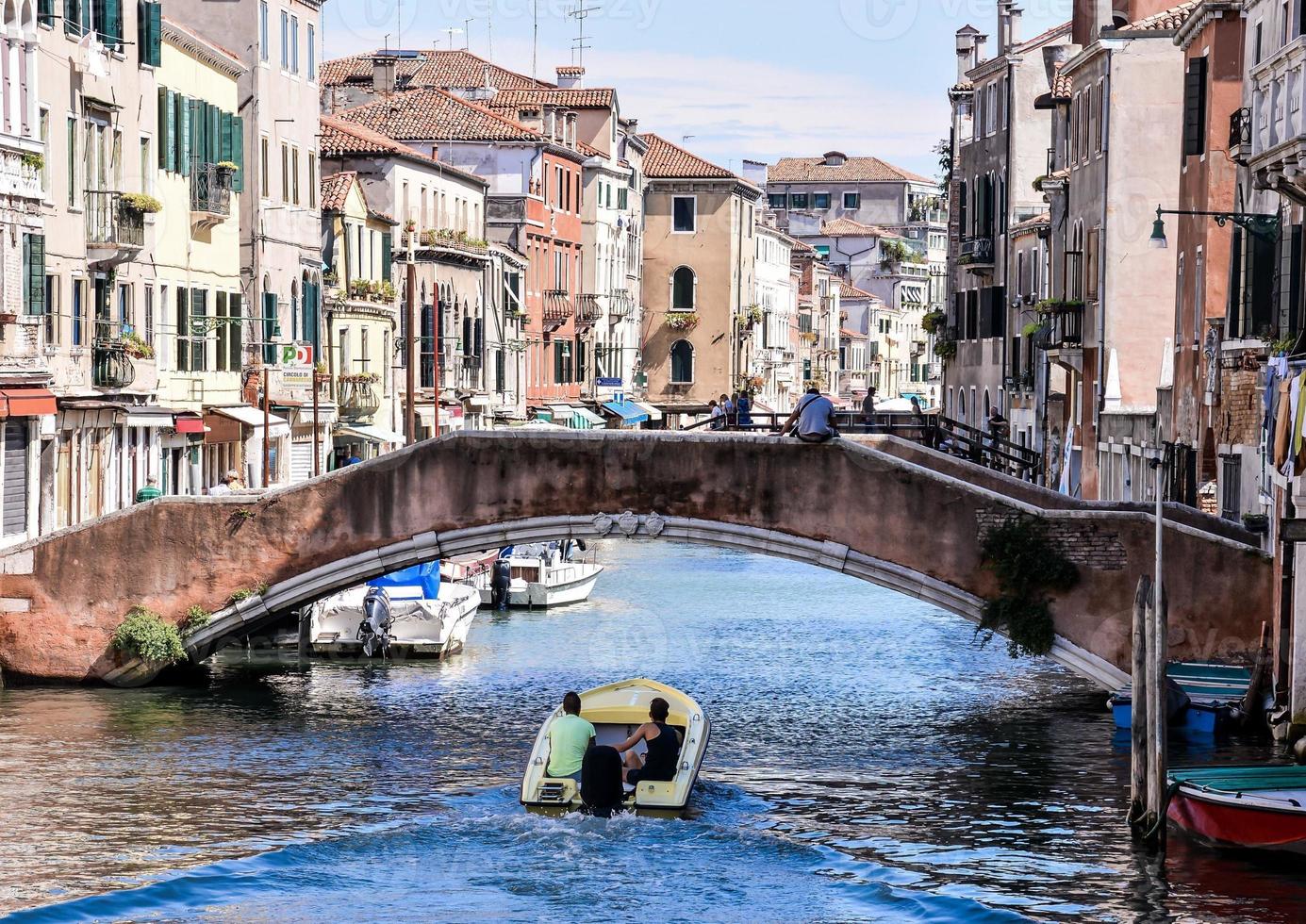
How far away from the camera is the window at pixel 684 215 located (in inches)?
3484

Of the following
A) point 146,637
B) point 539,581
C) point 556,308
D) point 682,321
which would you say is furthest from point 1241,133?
point 682,321

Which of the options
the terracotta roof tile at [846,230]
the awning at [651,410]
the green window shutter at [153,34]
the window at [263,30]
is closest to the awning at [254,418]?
the window at [263,30]

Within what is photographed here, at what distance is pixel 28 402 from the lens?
31.9 meters

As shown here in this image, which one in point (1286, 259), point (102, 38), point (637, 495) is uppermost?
point (102, 38)

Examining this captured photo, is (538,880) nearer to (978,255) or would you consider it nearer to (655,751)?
(655,751)

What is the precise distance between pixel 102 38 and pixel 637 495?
12154 millimetres

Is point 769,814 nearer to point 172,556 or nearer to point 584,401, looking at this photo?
point 172,556

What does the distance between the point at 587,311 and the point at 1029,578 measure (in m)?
48.6

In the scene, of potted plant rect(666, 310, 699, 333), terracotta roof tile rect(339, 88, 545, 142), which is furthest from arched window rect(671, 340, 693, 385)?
terracotta roof tile rect(339, 88, 545, 142)

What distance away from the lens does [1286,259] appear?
28188 millimetres

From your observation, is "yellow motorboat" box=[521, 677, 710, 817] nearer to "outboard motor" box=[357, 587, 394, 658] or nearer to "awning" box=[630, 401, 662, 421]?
"outboard motor" box=[357, 587, 394, 658]

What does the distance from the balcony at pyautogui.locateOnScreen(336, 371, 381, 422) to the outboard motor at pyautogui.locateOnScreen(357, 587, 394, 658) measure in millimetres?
15436

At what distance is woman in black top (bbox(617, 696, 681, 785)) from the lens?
22.9 m

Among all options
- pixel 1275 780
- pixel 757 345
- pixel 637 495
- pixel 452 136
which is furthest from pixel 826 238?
pixel 1275 780
